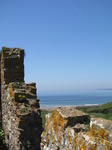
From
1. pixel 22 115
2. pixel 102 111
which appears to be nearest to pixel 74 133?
pixel 22 115

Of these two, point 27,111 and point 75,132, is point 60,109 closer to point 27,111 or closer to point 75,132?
point 75,132

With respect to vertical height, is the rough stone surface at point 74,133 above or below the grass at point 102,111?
above

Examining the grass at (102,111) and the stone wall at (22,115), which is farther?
the grass at (102,111)

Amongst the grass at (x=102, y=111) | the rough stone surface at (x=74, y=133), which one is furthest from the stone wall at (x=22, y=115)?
the grass at (x=102, y=111)

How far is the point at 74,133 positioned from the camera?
4.18 meters

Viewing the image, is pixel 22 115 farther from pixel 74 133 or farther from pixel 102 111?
pixel 102 111

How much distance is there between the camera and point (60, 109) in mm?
4965

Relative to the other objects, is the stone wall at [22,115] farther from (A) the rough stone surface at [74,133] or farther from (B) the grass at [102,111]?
(B) the grass at [102,111]

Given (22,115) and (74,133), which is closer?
(74,133)

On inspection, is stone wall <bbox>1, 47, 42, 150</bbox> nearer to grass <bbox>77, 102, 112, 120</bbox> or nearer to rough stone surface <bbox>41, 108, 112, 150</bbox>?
rough stone surface <bbox>41, 108, 112, 150</bbox>

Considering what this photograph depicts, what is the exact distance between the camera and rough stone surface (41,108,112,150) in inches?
143

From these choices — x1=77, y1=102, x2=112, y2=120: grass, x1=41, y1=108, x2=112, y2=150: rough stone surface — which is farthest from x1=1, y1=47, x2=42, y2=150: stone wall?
x1=77, y1=102, x2=112, y2=120: grass

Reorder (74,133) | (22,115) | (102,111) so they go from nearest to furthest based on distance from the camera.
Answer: (74,133) < (22,115) < (102,111)

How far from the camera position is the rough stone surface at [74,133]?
3.64 metres
